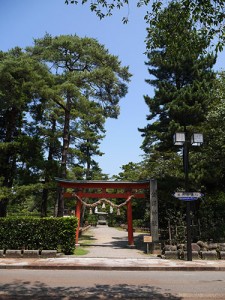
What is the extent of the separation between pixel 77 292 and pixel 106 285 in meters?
1.27

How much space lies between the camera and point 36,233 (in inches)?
593

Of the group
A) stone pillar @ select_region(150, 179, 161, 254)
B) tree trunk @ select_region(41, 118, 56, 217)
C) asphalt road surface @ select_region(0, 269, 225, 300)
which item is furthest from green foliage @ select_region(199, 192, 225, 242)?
tree trunk @ select_region(41, 118, 56, 217)

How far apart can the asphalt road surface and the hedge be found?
4323 millimetres

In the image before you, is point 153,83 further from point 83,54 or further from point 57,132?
point 57,132

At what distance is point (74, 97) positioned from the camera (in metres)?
21.8

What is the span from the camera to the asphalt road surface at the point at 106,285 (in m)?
6.97

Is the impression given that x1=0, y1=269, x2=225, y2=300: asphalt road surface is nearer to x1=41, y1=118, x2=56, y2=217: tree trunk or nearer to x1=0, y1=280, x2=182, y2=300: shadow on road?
x1=0, y1=280, x2=182, y2=300: shadow on road

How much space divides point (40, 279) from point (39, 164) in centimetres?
1251

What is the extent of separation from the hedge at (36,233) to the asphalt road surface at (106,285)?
4.32m

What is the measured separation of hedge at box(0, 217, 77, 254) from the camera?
15016 mm

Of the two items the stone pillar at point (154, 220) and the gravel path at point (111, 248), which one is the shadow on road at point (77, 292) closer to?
the gravel path at point (111, 248)

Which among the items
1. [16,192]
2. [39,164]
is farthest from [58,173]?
[16,192]

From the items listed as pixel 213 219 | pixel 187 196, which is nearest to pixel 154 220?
pixel 213 219

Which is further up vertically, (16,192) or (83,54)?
(83,54)
